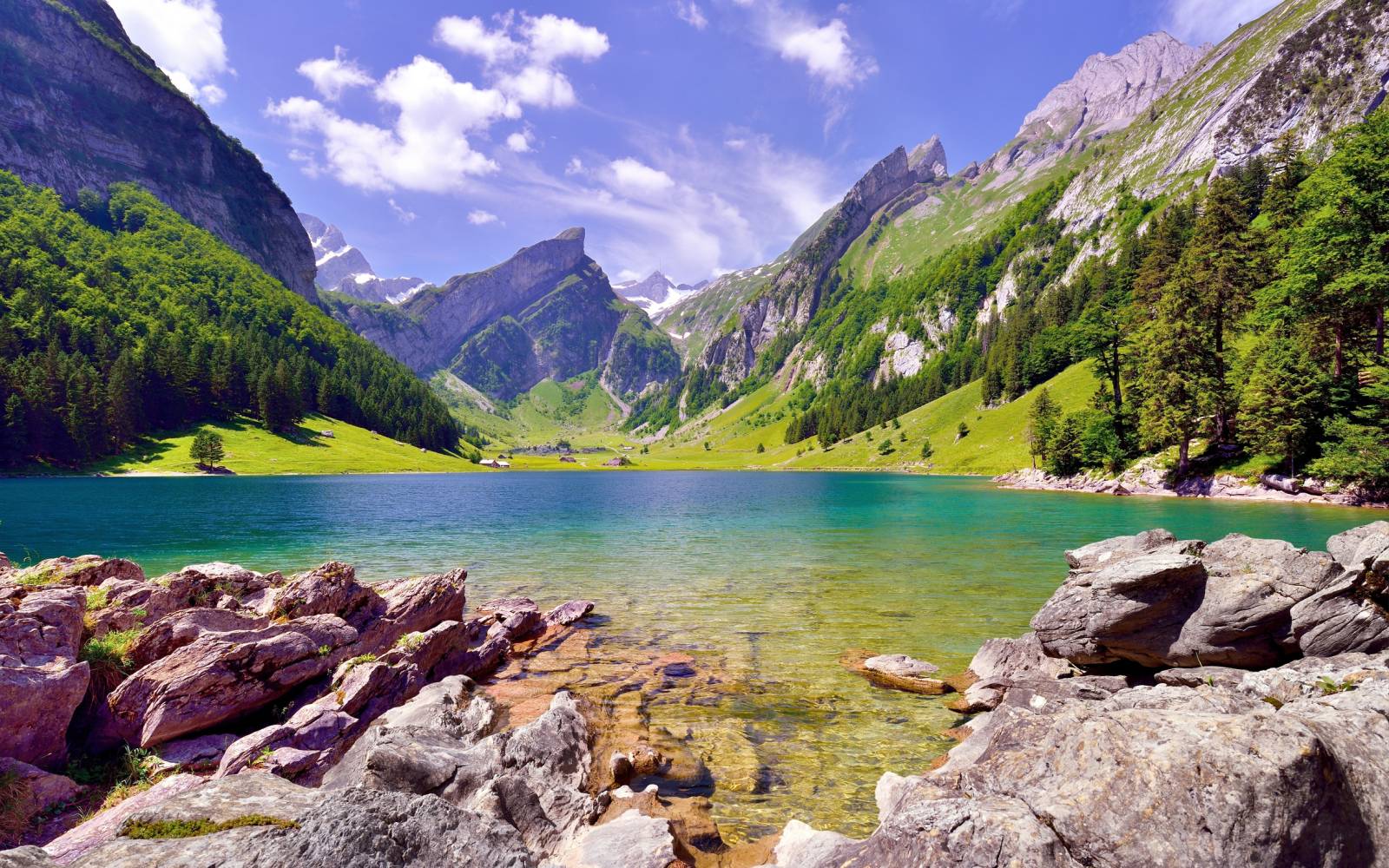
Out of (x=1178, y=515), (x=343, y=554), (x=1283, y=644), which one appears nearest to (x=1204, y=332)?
(x=1178, y=515)

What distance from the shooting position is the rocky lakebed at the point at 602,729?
21.0 ft

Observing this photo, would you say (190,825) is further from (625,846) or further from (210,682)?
(210,682)

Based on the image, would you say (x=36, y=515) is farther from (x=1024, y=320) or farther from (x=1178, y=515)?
(x=1024, y=320)

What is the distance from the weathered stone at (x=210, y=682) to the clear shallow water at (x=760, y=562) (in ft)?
33.2

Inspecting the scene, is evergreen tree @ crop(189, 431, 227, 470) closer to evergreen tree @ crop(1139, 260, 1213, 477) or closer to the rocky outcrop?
the rocky outcrop

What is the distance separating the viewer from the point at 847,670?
65.3 ft

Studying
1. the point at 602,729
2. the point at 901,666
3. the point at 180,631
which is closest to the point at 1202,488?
the point at 901,666

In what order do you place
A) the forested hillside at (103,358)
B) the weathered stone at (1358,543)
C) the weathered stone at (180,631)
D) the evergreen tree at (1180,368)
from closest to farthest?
the weathered stone at (180,631) < the weathered stone at (1358,543) < the evergreen tree at (1180,368) < the forested hillside at (103,358)

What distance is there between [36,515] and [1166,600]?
92.8 metres

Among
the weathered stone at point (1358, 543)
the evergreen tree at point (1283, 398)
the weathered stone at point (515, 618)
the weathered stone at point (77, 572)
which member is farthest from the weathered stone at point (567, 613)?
the evergreen tree at point (1283, 398)

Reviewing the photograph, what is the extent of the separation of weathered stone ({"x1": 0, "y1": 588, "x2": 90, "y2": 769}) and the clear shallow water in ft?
43.2

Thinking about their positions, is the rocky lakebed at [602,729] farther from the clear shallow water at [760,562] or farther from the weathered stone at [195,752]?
the clear shallow water at [760,562]

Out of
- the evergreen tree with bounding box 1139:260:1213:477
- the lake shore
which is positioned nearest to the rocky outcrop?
the lake shore

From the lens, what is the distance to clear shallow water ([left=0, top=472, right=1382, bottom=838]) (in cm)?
1495
